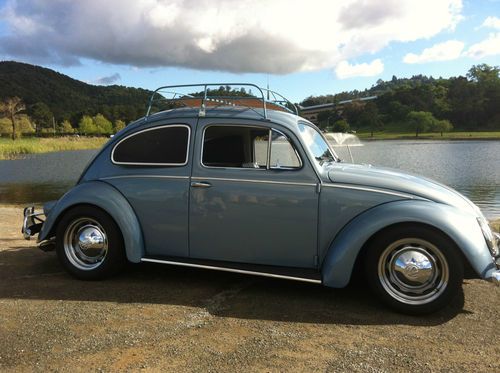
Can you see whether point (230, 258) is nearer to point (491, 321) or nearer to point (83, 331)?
point (83, 331)

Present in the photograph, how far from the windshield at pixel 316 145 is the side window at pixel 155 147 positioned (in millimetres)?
1304

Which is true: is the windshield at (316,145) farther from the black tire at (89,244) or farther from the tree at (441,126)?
the tree at (441,126)

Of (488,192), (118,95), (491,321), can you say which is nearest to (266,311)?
(491,321)

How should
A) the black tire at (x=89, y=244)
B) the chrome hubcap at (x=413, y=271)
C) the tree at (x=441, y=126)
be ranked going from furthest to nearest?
the tree at (x=441, y=126) < the black tire at (x=89, y=244) < the chrome hubcap at (x=413, y=271)

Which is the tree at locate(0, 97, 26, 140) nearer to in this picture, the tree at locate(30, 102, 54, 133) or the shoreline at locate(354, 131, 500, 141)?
the tree at locate(30, 102, 54, 133)

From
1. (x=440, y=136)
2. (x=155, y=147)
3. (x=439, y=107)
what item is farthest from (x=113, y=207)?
(x=439, y=107)

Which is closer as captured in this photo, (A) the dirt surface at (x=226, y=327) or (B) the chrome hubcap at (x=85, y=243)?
(A) the dirt surface at (x=226, y=327)

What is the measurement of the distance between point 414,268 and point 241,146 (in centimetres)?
219

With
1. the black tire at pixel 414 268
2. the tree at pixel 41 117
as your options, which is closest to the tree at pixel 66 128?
the tree at pixel 41 117

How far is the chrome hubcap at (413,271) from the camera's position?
3.91 m

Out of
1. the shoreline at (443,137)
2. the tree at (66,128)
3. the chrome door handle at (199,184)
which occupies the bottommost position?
the chrome door handle at (199,184)

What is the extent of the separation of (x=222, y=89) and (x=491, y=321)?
3781 millimetres

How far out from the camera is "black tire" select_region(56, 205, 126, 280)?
4852 millimetres

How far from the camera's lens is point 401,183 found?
13.8 ft
